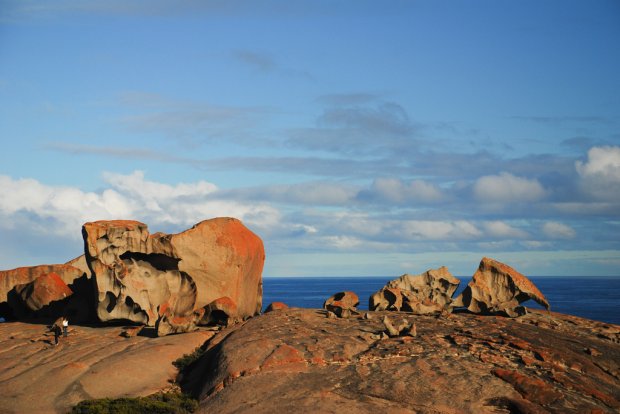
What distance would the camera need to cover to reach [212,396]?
26719 mm

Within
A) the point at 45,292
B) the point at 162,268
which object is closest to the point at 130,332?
the point at 162,268

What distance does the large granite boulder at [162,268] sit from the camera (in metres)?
38.0

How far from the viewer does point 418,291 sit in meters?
41.0

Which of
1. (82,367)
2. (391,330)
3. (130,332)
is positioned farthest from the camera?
(130,332)

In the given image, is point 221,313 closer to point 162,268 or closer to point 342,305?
point 162,268

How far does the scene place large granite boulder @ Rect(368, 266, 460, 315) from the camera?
3881cm

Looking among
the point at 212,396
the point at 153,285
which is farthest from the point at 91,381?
the point at 153,285

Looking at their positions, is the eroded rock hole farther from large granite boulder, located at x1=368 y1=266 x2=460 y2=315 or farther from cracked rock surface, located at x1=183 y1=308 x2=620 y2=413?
large granite boulder, located at x1=368 y1=266 x2=460 y2=315

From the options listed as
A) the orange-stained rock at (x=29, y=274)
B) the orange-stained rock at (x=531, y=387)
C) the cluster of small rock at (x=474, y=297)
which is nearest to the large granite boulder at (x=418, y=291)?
the cluster of small rock at (x=474, y=297)

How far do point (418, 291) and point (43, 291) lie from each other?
23.7 meters

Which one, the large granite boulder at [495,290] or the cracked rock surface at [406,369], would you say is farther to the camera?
the large granite boulder at [495,290]

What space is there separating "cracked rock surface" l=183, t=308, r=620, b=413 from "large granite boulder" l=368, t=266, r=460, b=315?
15.9 ft

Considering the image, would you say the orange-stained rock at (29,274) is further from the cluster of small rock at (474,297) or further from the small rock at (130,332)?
the cluster of small rock at (474,297)

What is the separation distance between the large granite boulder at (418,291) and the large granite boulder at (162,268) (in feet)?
27.5
